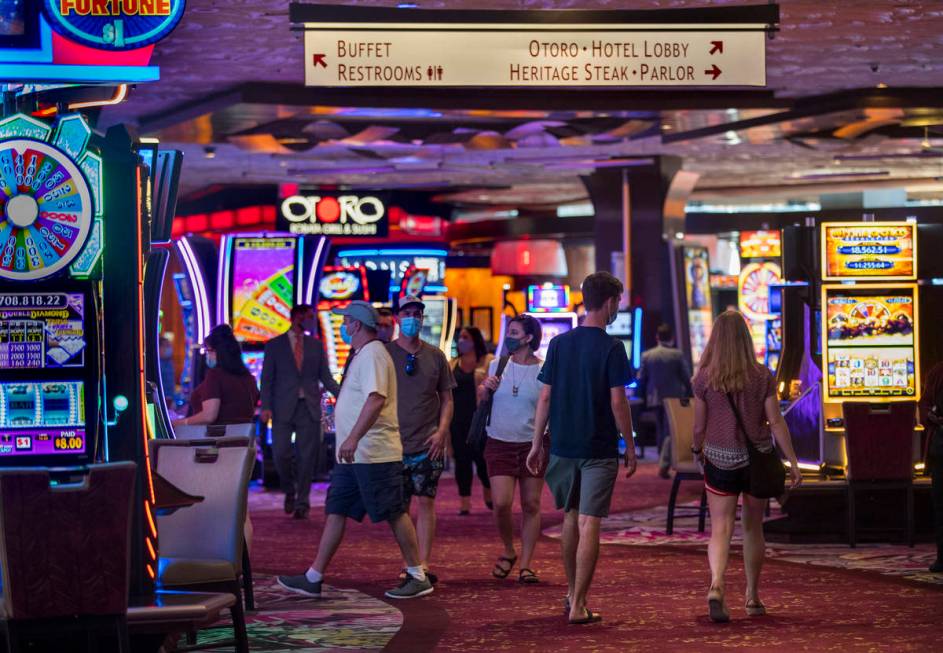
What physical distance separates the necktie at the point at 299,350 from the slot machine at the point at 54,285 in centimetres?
579

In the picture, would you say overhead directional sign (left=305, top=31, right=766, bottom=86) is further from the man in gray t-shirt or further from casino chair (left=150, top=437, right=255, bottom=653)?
casino chair (left=150, top=437, right=255, bottom=653)

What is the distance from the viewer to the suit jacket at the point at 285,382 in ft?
36.8

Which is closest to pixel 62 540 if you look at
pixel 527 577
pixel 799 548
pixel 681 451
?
pixel 527 577

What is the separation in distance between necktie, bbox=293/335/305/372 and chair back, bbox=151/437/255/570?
5.08m

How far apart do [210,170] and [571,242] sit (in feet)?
28.3

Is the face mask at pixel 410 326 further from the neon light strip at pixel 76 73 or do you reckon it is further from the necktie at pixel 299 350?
the necktie at pixel 299 350

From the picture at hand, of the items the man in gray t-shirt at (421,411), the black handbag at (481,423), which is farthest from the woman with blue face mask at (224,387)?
the black handbag at (481,423)

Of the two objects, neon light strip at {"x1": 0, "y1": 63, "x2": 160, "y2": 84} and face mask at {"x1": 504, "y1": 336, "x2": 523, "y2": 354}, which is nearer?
neon light strip at {"x1": 0, "y1": 63, "x2": 160, "y2": 84}

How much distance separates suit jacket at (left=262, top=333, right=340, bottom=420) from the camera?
11203 millimetres

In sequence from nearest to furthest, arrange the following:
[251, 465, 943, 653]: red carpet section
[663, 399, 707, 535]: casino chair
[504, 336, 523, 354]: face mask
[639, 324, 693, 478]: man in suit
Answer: [251, 465, 943, 653]: red carpet section < [504, 336, 523, 354]: face mask < [663, 399, 707, 535]: casino chair < [639, 324, 693, 478]: man in suit

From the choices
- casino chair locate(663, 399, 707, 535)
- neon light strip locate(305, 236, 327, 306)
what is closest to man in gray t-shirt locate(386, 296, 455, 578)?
casino chair locate(663, 399, 707, 535)

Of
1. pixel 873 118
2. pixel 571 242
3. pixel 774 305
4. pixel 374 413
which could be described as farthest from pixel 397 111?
pixel 571 242

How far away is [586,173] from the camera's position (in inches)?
782

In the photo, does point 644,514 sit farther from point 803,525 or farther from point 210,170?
point 210,170
